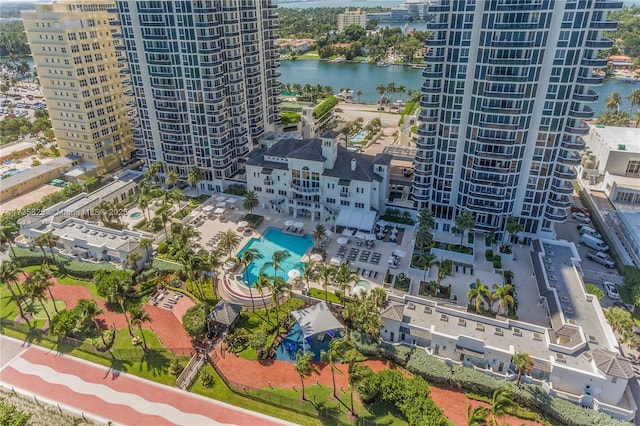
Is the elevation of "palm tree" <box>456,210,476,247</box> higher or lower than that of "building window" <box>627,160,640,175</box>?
lower

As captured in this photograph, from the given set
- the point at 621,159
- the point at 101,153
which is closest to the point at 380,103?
the point at 621,159

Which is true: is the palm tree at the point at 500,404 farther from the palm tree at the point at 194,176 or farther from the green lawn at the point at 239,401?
the palm tree at the point at 194,176

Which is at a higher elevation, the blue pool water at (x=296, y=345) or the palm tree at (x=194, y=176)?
the palm tree at (x=194, y=176)

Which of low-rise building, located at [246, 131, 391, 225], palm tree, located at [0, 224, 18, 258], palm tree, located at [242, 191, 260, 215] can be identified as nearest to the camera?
palm tree, located at [0, 224, 18, 258]

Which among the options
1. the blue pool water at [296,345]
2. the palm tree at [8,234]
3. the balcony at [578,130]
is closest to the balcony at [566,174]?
the balcony at [578,130]

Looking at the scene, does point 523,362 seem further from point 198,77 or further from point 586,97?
point 198,77

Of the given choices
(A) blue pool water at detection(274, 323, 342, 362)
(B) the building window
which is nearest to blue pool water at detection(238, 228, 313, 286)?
(A) blue pool water at detection(274, 323, 342, 362)

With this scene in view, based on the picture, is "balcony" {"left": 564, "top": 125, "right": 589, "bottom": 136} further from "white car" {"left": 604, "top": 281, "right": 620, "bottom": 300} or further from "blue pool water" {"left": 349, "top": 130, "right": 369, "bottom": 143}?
"blue pool water" {"left": 349, "top": 130, "right": 369, "bottom": 143}
